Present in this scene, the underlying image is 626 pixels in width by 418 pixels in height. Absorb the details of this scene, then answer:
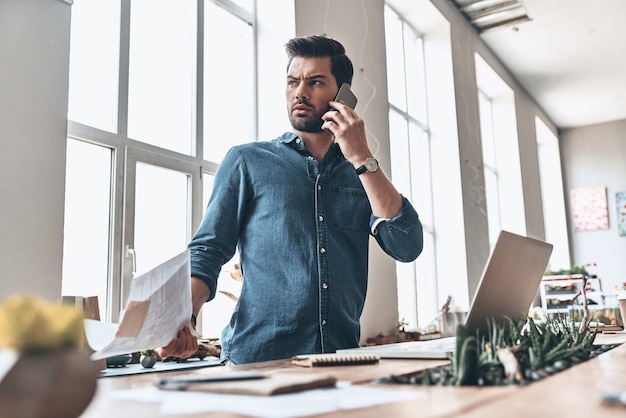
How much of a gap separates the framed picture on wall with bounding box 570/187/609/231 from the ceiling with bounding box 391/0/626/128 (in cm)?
132

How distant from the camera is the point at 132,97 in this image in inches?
118

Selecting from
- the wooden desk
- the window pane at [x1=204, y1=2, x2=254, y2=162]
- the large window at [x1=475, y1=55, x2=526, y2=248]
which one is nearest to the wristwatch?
the wooden desk

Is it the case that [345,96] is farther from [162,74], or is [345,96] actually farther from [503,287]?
[162,74]

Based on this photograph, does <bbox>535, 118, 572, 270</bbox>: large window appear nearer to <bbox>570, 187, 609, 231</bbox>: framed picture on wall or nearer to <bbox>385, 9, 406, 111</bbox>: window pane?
<bbox>570, 187, 609, 231</bbox>: framed picture on wall

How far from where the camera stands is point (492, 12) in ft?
21.0

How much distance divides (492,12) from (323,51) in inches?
207

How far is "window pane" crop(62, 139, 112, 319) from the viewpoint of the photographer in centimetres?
256

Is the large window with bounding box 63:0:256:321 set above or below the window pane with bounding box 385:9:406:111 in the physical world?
below

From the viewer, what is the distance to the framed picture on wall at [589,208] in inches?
397

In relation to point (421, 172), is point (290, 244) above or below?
below

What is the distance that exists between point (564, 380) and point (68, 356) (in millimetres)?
601

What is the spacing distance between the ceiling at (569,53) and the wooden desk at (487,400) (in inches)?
209

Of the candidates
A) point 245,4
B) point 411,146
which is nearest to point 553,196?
point 411,146

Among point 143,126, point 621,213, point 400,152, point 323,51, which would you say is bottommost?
point 323,51
